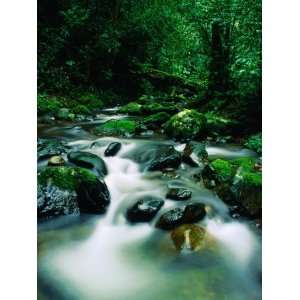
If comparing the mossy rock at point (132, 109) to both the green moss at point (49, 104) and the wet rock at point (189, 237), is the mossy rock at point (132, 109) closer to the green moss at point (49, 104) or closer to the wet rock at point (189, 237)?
the green moss at point (49, 104)

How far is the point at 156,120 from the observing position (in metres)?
6.68

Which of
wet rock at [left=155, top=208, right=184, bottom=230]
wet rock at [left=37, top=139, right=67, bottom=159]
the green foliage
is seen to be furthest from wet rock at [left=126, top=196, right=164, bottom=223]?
the green foliage

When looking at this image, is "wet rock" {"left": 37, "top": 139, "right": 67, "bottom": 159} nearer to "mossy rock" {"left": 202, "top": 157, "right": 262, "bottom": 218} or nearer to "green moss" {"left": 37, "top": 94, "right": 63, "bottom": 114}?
"green moss" {"left": 37, "top": 94, "right": 63, "bottom": 114}

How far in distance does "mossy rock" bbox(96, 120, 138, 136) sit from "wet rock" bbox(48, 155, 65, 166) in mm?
1598

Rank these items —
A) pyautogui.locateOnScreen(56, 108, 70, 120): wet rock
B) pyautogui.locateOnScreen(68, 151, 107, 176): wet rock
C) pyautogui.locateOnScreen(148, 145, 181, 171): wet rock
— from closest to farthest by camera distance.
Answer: pyautogui.locateOnScreen(68, 151, 107, 176): wet rock
pyautogui.locateOnScreen(148, 145, 181, 171): wet rock
pyautogui.locateOnScreen(56, 108, 70, 120): wet rock

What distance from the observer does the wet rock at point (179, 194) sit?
155 inches

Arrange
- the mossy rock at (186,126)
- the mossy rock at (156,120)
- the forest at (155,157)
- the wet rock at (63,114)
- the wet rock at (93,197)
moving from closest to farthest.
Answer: the forest at (155,157) < the wet rock at (93,197) < the mossy rock at (186,126) < the wet rock at (63,114) < the mossy rock at (156,120)

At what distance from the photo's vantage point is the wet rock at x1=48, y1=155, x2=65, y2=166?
4078 mm

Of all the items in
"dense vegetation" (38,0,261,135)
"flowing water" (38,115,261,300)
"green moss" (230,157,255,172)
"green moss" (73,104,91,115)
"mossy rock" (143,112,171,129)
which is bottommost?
"flowing water" (38,115,261,300)

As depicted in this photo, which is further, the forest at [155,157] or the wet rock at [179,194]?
the wet rock at [179,194]

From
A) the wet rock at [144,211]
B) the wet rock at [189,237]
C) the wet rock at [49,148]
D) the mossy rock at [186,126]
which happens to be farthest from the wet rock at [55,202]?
the mossy rock at [186,126]

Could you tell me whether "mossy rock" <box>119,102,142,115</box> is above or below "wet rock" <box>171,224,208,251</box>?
above

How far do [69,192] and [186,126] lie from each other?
290 centimetres

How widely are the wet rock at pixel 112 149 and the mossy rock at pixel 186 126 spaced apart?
1.29 meters
